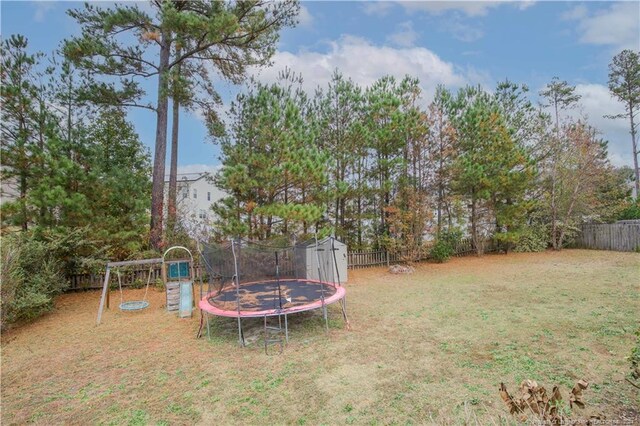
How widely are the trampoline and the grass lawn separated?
474 millimetres

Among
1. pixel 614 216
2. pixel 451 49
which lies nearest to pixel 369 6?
pixel 451 49

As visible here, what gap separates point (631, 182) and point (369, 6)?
870 inches

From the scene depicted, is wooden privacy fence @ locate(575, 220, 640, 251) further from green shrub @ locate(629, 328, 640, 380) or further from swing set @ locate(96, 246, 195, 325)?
swing set @ locate(96, 246, 195, 325)

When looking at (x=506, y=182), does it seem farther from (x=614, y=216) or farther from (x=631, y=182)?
(x=631, y=182)

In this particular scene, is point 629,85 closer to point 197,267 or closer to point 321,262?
point 321,262

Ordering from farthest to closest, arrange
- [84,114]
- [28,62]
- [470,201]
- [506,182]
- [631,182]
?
[631,182] → [470,201] → [506,182] → [84,114] → [28,62]

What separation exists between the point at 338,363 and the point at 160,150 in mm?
8901

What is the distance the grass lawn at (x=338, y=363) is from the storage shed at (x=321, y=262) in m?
1.17

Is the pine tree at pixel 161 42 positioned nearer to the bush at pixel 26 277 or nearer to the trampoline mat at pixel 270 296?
the bush at pixel 26 277

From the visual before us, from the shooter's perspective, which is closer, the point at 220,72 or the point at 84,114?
the point at 84,114

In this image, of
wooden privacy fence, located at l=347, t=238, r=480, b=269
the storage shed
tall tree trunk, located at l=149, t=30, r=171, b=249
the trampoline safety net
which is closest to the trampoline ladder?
the trampoline safety net

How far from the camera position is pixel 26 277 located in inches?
244

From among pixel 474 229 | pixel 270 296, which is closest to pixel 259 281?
pixel 270 296

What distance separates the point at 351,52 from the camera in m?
10.5
